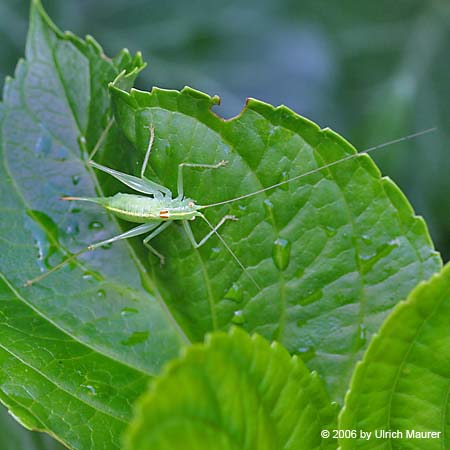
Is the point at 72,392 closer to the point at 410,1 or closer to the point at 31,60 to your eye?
the point at 31,60

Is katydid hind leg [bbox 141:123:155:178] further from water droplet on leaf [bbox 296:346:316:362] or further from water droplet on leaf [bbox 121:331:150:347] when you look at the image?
water droplet on leaf [bbox 296:346:316:362]

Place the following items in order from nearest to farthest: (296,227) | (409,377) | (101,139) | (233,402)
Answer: (233,402) < (409,377) < (296,227) < (101,139)

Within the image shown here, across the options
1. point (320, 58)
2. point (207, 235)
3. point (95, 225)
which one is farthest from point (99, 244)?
point (320, 58)

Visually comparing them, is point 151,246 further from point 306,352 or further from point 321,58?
point 321,58

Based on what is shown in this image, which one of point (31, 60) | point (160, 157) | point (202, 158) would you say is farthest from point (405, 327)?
point (31, 60)

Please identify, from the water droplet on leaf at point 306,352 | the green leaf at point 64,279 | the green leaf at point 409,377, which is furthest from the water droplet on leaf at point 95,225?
the green leaf at point 409,377
